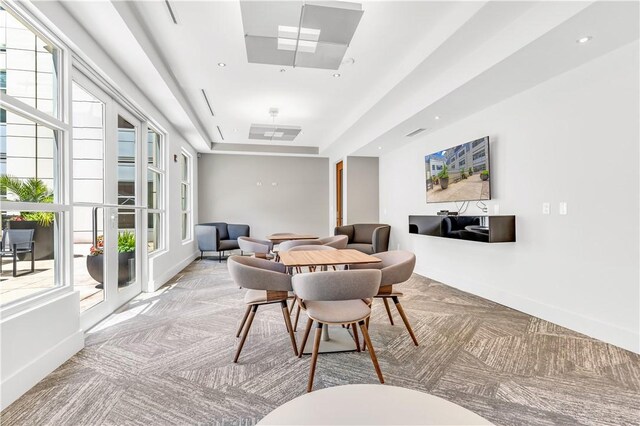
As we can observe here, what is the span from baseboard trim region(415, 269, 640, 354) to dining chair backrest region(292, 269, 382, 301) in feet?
7.89

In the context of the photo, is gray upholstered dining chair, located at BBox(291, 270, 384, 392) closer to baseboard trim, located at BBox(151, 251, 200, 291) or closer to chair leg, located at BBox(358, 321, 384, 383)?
chair leg, located at BBox(358, 321, 384, 383)

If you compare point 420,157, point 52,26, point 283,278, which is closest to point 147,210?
point 52,26

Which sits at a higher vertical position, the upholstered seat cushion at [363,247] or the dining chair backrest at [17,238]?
the dining chair backrest at [17,238]

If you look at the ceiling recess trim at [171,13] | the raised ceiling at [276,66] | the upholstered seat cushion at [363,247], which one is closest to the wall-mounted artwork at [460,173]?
the raised ceiling at [276,66]

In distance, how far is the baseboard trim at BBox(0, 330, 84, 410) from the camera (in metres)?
1.93

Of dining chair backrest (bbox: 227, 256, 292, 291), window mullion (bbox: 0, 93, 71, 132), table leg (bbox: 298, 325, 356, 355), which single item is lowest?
table leg (bbox: 298, 325, 356, 355)

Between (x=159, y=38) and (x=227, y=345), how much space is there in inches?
126

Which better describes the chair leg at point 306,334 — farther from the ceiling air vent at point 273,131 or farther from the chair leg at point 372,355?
the ceiling air vent at point 273,131

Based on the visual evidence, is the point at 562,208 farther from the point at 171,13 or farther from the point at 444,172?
the point at 171,13

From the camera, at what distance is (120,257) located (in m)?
4.01

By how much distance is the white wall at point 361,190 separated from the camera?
25.3 ft

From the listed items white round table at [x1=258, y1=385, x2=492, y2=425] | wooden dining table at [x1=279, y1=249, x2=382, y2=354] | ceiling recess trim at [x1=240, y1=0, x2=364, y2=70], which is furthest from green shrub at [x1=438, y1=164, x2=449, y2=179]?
white round table at [x1=258, y1=385, x2=492, y2=425]

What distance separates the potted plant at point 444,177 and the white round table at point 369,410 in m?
4.24

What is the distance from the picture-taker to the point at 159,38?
3318 millimetres
